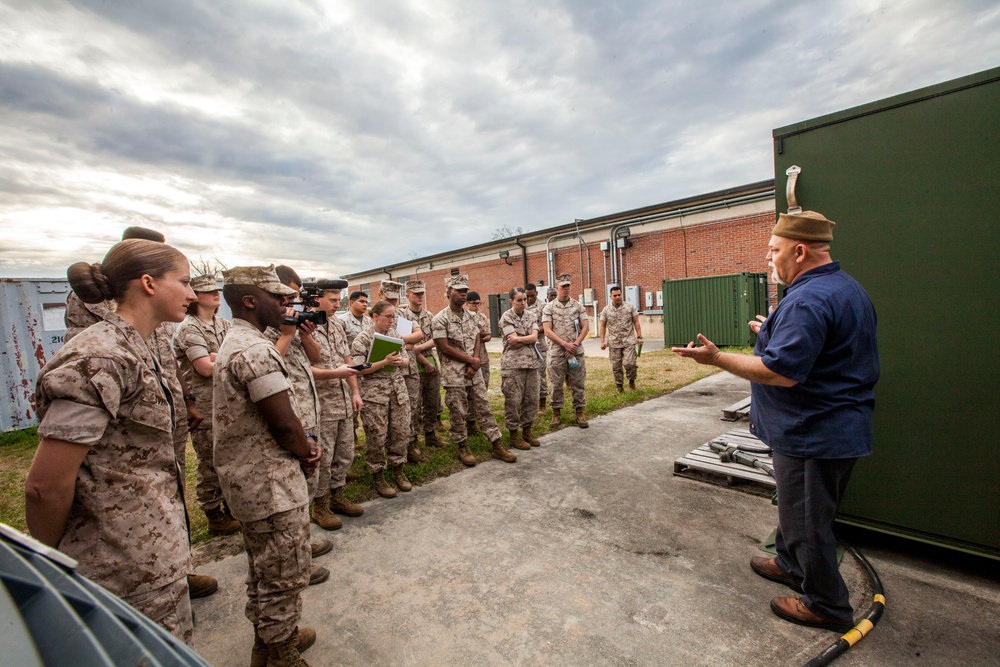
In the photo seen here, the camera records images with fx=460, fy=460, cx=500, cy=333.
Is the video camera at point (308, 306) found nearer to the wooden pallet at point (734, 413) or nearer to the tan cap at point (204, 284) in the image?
the tan cap at point (204, 284)

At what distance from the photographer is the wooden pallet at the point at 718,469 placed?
4008 millimetres

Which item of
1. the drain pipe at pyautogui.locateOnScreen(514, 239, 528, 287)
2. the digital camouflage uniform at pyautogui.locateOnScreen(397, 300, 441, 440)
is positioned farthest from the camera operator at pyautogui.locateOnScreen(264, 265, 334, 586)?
the drain pipe at pyautogui.locateOnScreen(514, 239, 528, 287)

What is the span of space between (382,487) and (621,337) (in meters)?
5.41

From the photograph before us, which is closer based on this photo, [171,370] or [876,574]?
[876,574]

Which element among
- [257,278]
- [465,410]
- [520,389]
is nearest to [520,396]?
[520,389]

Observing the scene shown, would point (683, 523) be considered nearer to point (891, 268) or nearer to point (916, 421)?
point (916, 421)

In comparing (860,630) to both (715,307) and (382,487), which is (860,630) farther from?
(715,307)

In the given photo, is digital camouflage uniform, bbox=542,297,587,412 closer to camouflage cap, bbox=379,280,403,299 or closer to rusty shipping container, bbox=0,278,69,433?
camouflage cap, bbox=379,280,403,299

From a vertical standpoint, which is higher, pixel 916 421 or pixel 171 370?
pixel 171 370

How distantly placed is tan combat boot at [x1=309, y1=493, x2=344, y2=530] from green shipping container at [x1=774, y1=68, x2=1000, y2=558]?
3.69 m

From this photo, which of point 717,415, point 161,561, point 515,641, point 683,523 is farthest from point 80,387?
point 717,415

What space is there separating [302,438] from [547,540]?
200 cm

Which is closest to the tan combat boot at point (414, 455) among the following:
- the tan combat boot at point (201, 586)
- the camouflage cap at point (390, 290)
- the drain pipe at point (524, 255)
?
the camouflage cap at point (390, 290)

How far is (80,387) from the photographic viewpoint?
1.51m
